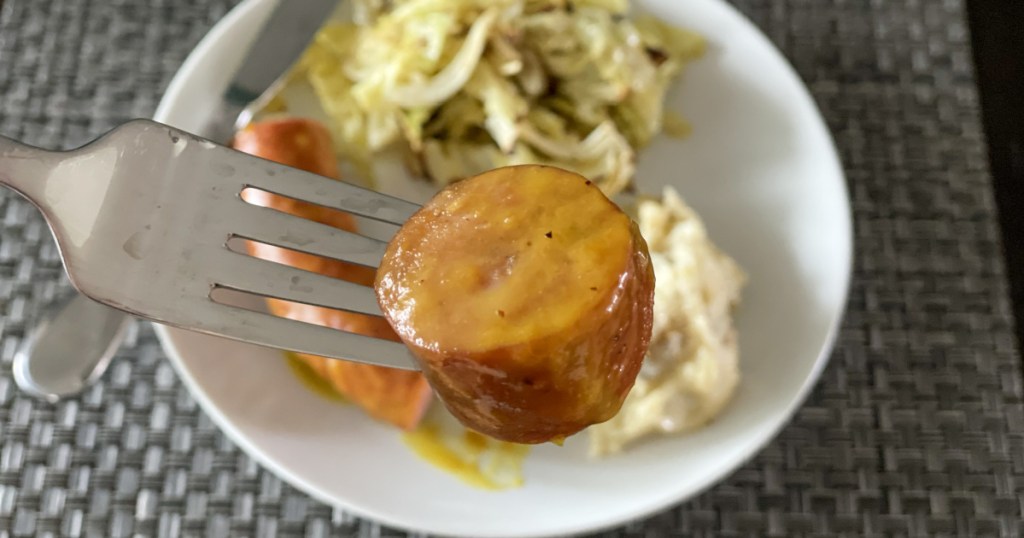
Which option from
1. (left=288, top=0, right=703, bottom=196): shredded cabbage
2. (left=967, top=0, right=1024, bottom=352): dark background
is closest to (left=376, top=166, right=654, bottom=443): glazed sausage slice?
(left=288, top=0, right=703, bottom=196): shredded cabbage

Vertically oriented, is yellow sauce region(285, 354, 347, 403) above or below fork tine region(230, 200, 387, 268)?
below

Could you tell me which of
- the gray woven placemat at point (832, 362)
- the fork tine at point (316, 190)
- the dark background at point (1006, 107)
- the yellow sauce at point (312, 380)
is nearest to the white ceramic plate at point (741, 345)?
the yellow sauce at point (312, 380)

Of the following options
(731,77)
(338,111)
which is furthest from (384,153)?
(731,77)

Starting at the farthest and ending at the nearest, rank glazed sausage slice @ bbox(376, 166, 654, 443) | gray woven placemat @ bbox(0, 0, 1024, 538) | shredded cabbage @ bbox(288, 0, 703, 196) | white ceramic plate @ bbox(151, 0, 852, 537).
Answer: shredded cabbage @ bbox(288, 0, 703, 196) < gray woven placemat @ bbox(0, 0, 1024, 538) < white ceramic plate @ bbox(151, 0, 852, 537) < glazed sausage slice @ bbox(376, 166, 654, 443)

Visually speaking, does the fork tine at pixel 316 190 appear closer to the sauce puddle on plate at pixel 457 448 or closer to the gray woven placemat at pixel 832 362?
the sauce puddle on plate at pixel 457 448

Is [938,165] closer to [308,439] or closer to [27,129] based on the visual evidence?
[308,439]

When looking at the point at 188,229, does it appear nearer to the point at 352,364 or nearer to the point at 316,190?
the point at 316,190

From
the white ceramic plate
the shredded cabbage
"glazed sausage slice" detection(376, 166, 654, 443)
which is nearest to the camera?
"glazed sausage slice" detection(376, 166, 654, 443)

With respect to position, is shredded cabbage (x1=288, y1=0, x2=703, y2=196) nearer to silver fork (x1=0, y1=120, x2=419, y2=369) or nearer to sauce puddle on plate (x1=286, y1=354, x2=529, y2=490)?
sauce puddle on plate (x1=286, y1=354, x2=529, y2=490)
